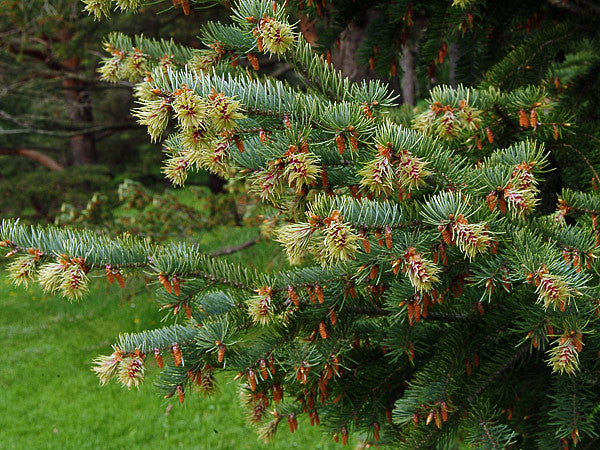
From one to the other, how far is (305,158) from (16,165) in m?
17.9

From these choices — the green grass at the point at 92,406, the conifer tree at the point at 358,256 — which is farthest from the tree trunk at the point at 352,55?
the green grass at the point at 92,406

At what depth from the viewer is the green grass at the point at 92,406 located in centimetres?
457

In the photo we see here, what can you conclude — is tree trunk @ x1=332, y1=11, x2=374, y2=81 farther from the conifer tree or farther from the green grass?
the green grass

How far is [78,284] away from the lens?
1162 mm

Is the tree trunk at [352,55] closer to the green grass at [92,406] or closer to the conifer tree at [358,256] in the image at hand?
the conifer tree at [358,256]

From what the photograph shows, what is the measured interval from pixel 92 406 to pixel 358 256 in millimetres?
4685

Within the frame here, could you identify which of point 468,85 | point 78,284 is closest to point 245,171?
point 78,284

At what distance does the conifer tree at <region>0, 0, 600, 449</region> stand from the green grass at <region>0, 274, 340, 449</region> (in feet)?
6.75

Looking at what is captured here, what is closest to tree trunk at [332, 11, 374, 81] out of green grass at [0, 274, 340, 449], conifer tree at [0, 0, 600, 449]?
conifer tree at [0, 0, 600, 449]

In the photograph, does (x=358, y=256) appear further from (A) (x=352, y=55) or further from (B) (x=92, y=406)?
(B) (x=92, y=406)

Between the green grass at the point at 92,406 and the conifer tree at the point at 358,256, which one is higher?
the conifer tree at the point at 358,256

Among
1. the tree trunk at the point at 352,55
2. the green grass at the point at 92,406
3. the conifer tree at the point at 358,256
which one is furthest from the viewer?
the green grass at the point at 92,406

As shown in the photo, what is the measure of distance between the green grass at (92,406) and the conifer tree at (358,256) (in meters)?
2.06

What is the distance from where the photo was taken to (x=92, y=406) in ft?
16.9
